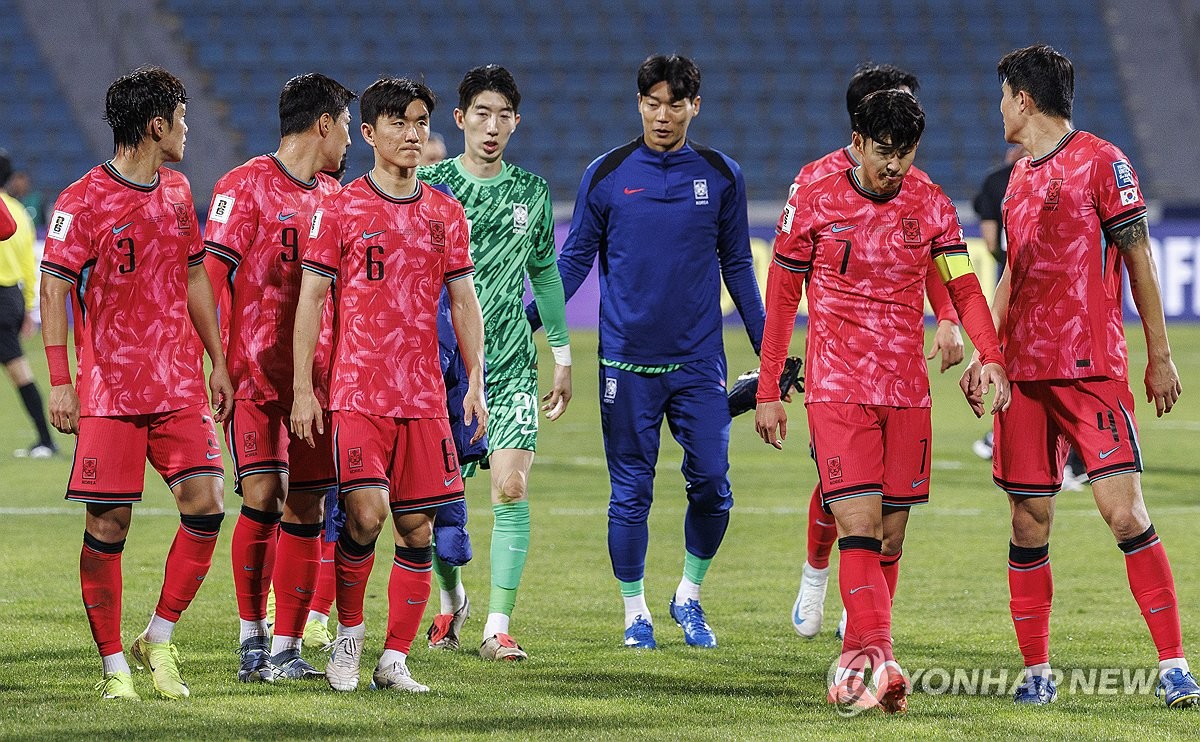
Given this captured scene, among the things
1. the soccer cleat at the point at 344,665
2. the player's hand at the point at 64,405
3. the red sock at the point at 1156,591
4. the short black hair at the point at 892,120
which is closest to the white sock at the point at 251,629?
the soccer cleat at the point at 344,665

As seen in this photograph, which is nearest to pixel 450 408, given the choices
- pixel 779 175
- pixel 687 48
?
pixel 779 175

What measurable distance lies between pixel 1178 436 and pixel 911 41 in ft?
57.5

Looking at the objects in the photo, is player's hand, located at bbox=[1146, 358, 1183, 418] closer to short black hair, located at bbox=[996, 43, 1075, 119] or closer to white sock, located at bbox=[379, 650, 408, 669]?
short black hair, located at bbox=[996, 43, 1075, 119]

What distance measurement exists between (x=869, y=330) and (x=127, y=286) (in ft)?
7.58

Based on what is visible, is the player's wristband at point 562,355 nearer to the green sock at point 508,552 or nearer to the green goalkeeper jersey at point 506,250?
the green goalkeeper jersey at point 506,250

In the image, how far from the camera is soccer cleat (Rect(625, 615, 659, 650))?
628 centimetres

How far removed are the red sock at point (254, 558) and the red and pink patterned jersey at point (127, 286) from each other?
54 cm

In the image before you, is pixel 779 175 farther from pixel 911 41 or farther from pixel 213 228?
pixel 213 228

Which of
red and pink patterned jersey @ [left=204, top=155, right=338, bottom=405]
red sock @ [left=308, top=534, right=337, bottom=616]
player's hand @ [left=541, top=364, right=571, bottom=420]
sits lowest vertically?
red sock @ [left=308, top=534, right=337, bottom=616]

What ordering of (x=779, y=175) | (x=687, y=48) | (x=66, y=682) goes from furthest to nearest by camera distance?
(x=687, y=48) → (x=779, y=175) → (x=66, y=682)

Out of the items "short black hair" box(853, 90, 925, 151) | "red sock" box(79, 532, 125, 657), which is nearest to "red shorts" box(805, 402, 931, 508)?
"short black hair" box(853, 90, 925, 151)

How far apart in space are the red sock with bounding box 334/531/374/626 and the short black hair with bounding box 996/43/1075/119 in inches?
100

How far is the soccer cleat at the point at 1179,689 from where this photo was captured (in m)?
5.03

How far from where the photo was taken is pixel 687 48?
29062mm
